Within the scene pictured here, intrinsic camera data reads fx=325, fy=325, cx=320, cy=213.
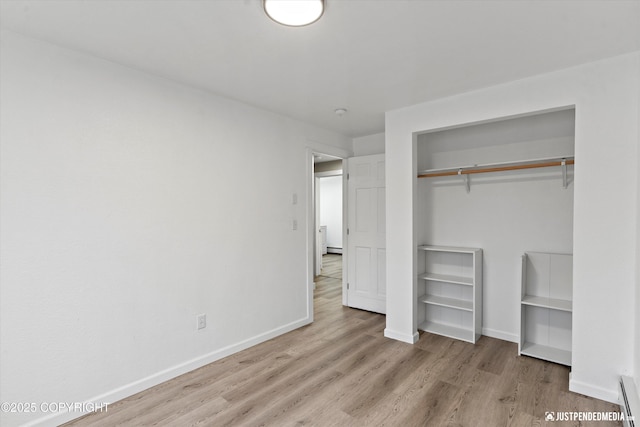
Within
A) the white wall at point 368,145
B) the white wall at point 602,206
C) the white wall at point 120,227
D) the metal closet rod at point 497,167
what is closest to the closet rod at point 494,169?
the metal closet rod at point 497,167

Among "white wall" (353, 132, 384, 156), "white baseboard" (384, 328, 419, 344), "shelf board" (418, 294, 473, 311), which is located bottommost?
"white baseboard" (384, 328, 419, 344)

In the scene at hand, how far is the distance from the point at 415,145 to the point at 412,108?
1.26 feet

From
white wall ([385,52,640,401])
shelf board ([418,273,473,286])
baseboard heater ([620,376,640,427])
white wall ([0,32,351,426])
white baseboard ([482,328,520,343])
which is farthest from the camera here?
shelf board ([418,273,473,286])

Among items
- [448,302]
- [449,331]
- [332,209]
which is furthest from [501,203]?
[332,209]

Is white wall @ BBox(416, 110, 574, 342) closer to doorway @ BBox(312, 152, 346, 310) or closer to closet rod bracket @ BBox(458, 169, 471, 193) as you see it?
closet rod bracket @ BBox(458, 169, 471, 193)

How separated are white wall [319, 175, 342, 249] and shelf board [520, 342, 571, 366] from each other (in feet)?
24.5

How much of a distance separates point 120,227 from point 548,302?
12.3 ft

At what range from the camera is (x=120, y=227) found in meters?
2.44

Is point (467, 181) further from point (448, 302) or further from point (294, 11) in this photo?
point (294, 11)

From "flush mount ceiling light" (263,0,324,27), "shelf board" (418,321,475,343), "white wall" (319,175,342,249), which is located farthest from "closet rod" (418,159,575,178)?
"white wall" (319,175,342,249)

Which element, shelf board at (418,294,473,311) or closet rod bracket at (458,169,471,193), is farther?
closet rod bracket at (458,169,471,193)

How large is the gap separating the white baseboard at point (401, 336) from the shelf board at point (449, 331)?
30cm

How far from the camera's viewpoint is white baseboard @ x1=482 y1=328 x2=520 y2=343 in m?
3.43

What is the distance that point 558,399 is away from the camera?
2381 mm
